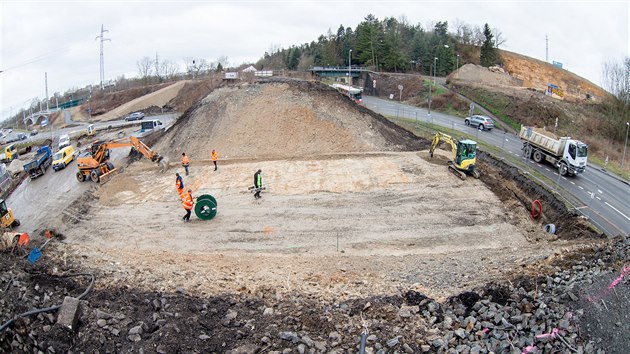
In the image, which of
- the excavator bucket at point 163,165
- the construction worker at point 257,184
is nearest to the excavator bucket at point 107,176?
the excavator bucket at point 163,165

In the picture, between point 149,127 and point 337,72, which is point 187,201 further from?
point 337,72

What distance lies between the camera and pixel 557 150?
23.9m

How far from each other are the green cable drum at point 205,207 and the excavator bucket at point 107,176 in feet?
29.2

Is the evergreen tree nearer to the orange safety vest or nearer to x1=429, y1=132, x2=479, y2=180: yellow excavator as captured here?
x1=429, y1=132, x2=479, y2=180: yellow excavator

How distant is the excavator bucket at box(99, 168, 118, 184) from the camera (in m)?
24.6

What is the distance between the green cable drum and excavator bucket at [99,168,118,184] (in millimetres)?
8905

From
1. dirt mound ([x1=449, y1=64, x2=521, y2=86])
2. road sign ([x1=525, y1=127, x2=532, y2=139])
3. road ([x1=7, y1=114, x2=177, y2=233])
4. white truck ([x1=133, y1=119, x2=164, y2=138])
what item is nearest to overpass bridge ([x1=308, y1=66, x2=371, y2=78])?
dirt mound ([x1=449, y1=64, x2=521, y2=86])

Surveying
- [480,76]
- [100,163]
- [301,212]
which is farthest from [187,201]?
[480,76]

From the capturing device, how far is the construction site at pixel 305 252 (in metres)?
9.20

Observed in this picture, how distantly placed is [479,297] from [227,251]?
8707mm

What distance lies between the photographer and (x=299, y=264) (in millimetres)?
14453

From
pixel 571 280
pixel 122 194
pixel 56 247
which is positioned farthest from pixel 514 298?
pixel 122 194

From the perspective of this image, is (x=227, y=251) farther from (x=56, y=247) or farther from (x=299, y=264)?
(x=56, y=247)

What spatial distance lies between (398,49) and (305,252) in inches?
2077
